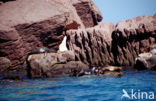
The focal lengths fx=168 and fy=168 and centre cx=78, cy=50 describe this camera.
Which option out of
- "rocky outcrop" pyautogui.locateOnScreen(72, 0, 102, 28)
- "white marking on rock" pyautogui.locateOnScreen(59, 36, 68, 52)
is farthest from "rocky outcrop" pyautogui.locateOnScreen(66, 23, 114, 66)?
"rocky outcrop" pyautogui.locateOnScreen(72, 0, 102, 28)

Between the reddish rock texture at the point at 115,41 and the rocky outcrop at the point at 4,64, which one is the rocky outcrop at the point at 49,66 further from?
the rocky outcrop at the point at 4,64

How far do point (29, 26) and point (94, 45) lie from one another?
299 inches

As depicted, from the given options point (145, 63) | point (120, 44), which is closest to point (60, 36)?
point (120, 44)

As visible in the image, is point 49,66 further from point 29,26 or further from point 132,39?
point 132,39

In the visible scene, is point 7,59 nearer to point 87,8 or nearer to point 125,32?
point 125,32

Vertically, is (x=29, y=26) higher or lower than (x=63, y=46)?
higher

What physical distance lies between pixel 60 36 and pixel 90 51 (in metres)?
4.24

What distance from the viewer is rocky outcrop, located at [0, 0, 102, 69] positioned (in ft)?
59.2

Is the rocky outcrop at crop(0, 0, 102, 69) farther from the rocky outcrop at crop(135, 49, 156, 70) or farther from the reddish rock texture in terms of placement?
the rocky outcrop at crop(135, 49, 156, 70)

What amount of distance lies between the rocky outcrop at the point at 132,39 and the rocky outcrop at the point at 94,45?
0.79 m

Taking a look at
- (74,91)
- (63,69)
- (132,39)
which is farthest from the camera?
(132,39)

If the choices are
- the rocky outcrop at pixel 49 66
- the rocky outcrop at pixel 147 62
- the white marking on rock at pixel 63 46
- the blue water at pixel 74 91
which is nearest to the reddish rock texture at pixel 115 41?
the white marking on rock at pixel 63 46

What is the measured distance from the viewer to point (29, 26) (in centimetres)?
1877

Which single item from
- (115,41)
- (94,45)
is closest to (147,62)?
(115,41)
